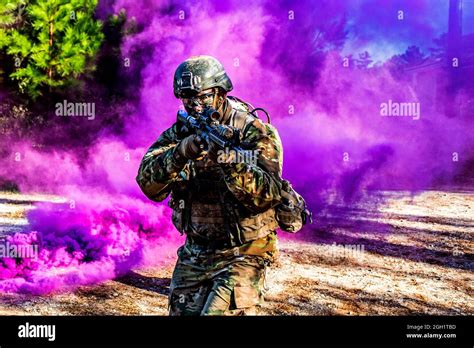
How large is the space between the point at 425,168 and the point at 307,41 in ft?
6.89

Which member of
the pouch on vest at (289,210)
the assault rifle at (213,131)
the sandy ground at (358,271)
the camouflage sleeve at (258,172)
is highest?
the assault rifle at (213,131)

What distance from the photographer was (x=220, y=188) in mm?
4801

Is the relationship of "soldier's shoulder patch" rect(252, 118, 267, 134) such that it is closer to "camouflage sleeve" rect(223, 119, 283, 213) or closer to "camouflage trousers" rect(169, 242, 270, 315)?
"camouflage sleeve" rect(223, 119, 283, 213)

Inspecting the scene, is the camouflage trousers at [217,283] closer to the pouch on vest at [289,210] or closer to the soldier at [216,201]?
the soldier at [216,201]

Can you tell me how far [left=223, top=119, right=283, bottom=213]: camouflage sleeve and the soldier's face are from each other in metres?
0.33

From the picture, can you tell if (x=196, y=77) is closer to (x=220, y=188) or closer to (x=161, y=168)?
(x=161, y=168)

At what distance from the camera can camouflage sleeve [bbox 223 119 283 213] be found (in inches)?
175

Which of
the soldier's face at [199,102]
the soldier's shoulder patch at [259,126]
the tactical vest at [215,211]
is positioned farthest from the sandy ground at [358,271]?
the soldier's face at [199,102]

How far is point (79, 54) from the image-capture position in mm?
9039

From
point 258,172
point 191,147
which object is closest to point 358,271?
point 258,172

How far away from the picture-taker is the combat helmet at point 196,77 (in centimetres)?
465

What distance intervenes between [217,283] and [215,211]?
48cm

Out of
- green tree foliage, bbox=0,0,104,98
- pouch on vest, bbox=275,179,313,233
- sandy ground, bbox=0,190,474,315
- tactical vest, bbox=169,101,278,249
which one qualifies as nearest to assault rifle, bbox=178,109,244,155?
tactical vest, bbox=169,101,278,249
